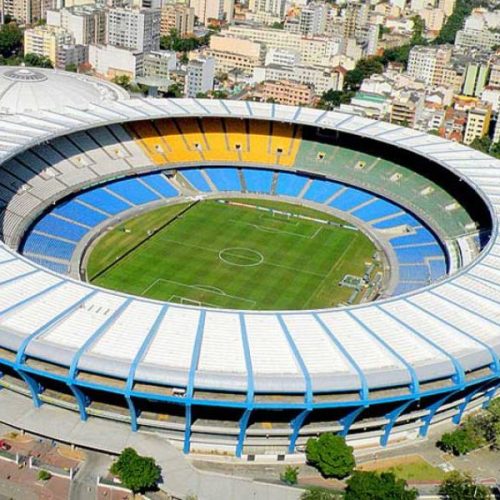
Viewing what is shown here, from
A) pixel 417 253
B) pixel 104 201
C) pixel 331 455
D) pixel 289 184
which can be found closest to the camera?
pixel 331 455

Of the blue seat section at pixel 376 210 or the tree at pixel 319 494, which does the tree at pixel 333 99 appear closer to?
the blue seat section at pixel 376 210

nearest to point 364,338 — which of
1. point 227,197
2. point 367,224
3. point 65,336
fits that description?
point 65,336

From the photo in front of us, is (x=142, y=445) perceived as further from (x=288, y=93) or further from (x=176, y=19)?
(x=176, y=19)

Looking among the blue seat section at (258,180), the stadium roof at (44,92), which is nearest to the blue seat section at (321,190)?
the blue seat section at (258,180)

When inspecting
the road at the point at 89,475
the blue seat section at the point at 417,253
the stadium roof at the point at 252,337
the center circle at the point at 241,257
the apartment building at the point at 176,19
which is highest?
the apartment building at the point at 176,19

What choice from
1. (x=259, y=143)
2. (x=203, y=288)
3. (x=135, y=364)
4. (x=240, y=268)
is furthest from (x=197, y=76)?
(x=135, y=364)
